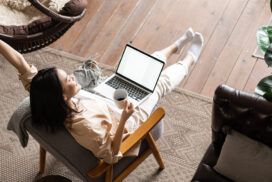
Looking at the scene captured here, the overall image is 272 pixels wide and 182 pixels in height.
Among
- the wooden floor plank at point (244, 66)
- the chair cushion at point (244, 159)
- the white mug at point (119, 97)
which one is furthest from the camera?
the wooden floor plank at point (244, 66)

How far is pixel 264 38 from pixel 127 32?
54.9 inches

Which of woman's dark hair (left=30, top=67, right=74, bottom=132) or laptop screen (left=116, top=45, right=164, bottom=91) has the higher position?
laptop screen (left=116, top=45, right=164, bottom=91)

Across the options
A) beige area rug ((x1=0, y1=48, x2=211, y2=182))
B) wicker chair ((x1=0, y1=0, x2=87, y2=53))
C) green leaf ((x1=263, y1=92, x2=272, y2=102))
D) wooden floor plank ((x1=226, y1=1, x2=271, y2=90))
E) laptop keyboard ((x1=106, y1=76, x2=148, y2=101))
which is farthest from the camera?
wooden floor plank ((x1=226, y1=1, x2=271, y2=90))

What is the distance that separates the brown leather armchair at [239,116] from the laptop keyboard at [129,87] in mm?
460

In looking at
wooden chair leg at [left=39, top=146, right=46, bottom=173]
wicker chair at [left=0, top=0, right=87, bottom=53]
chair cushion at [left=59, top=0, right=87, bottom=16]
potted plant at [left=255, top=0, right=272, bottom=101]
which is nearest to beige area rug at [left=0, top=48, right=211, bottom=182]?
wooden chair leg at [left=39, top=146, right=46, bottom=173]

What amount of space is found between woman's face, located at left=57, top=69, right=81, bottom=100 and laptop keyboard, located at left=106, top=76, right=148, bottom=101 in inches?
16.0

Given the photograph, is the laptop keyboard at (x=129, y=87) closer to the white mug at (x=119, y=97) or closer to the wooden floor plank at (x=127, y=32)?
the white mug at (x=119, y=97)

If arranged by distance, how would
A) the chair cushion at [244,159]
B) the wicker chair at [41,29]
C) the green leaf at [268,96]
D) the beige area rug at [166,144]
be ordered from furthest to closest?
the wicker chair at [41,29]
the beige area rug at [166,144]
the chair cushion at [244,159]
the green leaf at [268,96]

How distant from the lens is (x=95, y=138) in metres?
2.09

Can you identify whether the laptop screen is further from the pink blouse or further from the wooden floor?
the wooden floor

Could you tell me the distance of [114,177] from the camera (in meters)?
2.25

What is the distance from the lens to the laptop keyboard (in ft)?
8.16

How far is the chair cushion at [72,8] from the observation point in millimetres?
2879

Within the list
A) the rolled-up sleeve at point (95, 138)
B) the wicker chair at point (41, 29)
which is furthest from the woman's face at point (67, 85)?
the wicker chair at point (41, 29)
